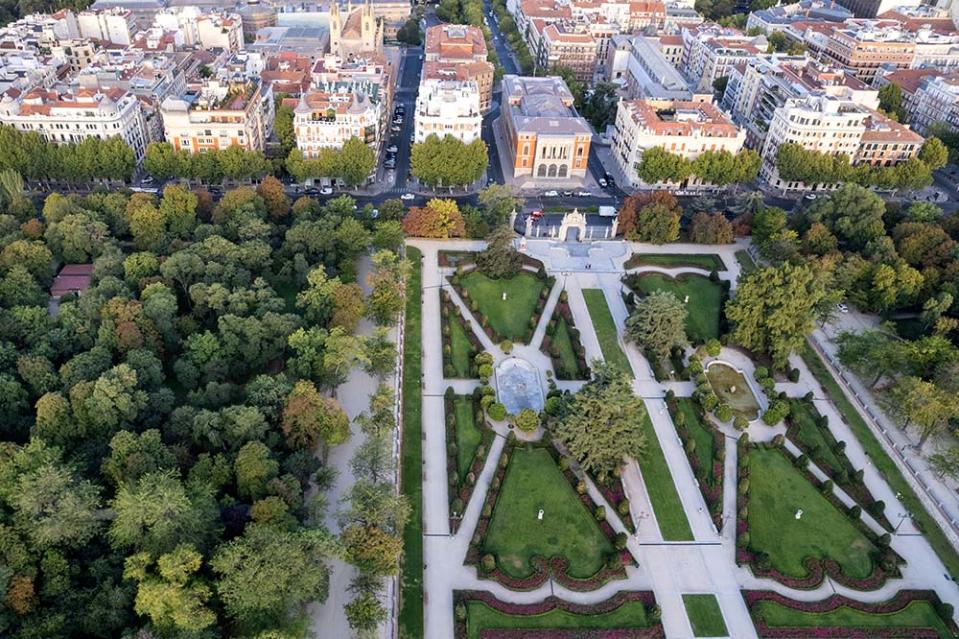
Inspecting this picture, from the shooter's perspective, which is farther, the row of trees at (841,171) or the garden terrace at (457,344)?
the row of trees at (841,171)

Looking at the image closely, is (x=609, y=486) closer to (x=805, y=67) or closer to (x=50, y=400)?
(x=50, y=400)

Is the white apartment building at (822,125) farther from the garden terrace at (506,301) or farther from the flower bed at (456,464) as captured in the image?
the flower bed at (456,464)

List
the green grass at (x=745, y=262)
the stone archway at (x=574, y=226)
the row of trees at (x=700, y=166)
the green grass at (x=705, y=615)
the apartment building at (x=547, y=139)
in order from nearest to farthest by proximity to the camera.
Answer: the green grass at (x=705, y=615) < the green grass at (x=745, y=262) < the stone archway at (x=574, y=226) < the row of trees at (x=700, y=166) < the apartment building at (x=547, y=139)

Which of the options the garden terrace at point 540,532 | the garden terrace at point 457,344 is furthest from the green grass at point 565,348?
the garden terrace at point 540,532

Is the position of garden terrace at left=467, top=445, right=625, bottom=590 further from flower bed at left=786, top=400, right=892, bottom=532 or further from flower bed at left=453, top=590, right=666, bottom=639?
flower bed at left=786, top=400, right=892, bottom=532

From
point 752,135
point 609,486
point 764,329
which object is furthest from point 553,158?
point 609,486

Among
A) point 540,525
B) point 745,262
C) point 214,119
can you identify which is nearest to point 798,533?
point 540,525
